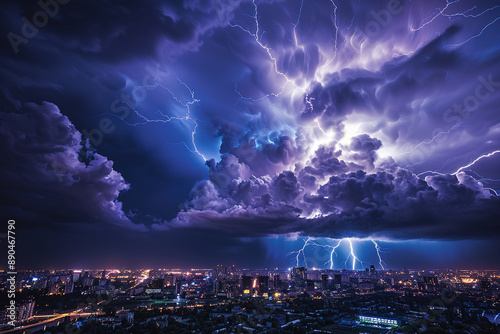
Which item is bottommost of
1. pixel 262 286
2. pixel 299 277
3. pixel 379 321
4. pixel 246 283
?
pixel 299 277

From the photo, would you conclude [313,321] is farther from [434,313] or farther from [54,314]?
[54,314]

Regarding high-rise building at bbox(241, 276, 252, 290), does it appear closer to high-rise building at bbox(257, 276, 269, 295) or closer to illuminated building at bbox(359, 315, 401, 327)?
high-rise building at bbox(257, 276, 269, 295)

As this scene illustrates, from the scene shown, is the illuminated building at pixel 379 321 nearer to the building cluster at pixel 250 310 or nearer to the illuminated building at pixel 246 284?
the building cluster at pixel 250 310

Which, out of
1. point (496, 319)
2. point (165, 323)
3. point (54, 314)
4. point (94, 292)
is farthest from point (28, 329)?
point (496, 319)

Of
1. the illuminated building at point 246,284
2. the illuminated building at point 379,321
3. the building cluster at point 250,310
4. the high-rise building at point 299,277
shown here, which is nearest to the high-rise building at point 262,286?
the building cluster at point 250,310

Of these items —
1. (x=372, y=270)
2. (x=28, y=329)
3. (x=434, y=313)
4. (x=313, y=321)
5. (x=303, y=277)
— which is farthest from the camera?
(x=372, y=270)

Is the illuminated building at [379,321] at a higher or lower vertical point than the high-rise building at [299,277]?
higher

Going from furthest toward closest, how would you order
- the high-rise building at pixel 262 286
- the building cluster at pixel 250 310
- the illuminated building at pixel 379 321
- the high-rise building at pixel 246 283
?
1. the high-rise building at pixel 246 283
2. the high-rise building at pixel 262 286
3. the illuminated building at pixel 379 321
4. the building cluster at pixel 250 310

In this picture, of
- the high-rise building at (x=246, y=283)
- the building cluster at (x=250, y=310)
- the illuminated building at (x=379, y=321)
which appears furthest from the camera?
the high-rise building at (x=246, y=283)

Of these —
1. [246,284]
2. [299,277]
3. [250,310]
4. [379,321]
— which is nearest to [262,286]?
[246,284]

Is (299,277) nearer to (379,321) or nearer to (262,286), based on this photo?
(262,286)

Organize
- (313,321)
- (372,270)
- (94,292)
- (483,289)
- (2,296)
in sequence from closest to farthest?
(313,321)
(2,296)
(94,292)
(483,289)
(372,270)
